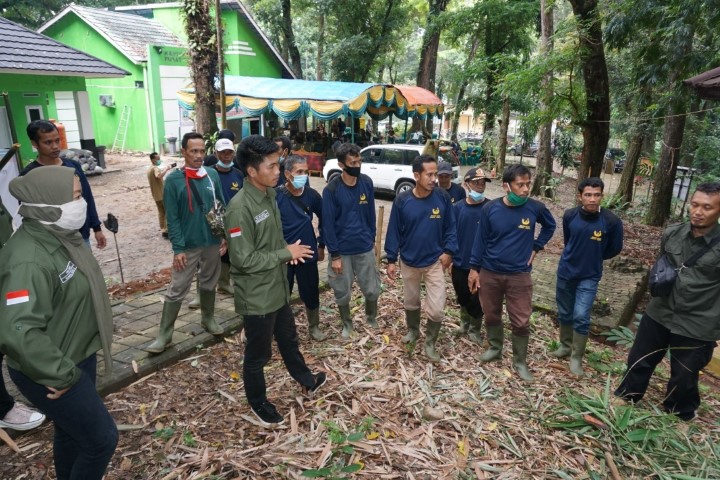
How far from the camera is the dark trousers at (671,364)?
3.75 metres

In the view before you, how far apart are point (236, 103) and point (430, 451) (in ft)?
56.0

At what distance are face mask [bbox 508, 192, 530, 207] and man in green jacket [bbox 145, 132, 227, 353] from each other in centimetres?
282

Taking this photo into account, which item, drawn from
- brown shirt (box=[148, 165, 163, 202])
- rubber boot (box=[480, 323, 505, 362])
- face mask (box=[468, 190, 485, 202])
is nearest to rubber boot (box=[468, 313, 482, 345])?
rubber boot (box=[480, 323, 505, 362])

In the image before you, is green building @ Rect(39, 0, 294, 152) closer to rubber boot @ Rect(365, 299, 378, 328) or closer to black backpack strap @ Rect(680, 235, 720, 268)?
rubber boot @ Rect(365, 299, 378, 328)

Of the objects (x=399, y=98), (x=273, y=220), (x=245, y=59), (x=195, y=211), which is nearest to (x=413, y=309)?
(x=273, y=220)

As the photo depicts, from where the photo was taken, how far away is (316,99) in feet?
57.8

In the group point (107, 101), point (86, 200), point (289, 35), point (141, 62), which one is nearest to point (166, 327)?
point (86, 200)

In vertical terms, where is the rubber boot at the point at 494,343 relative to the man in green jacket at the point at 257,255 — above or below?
below

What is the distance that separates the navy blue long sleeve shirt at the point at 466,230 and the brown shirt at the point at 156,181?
571cm

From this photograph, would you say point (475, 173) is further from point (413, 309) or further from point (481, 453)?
point (481, 453)

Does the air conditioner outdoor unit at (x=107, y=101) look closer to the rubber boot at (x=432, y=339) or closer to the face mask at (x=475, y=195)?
the face mask at (x=475, y=195)

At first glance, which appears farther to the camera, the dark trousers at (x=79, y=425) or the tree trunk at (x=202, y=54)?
the tree trunk at (x=202, y=54)

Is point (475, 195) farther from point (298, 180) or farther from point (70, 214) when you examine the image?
point (70, 214)

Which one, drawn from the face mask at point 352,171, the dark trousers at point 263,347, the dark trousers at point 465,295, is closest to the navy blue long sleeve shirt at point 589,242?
the dark trousers at point 465,295
